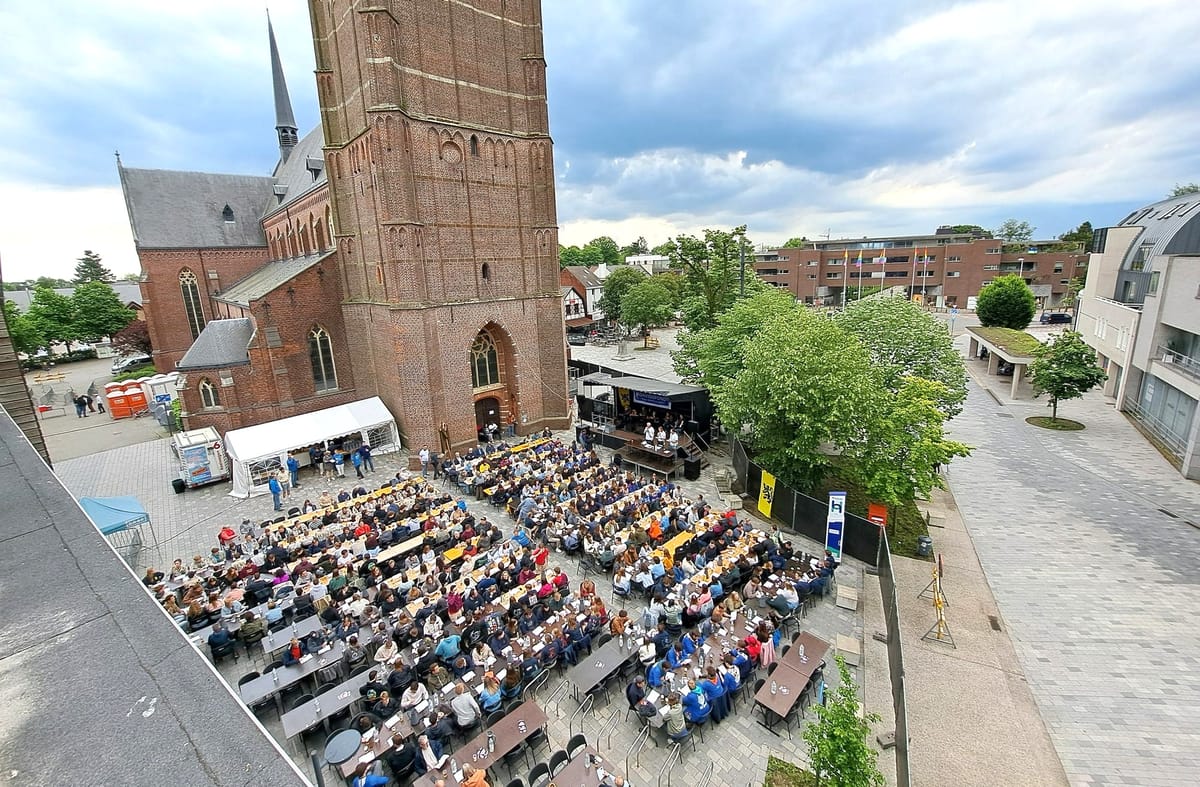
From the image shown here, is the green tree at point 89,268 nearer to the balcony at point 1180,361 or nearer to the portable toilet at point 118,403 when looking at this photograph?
the portable toilet at point 118,403

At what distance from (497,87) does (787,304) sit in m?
16.3

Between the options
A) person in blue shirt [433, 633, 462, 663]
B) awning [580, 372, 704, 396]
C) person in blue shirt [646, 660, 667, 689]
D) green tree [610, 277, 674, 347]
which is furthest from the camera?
green tree [610, 277, 674, 347]

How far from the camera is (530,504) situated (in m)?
16.4

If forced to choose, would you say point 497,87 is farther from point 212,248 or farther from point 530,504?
point 212,248

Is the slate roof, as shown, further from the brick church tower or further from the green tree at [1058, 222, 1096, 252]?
the green tree at [1058, 222, 1096, 252]

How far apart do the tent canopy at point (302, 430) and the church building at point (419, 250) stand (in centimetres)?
107

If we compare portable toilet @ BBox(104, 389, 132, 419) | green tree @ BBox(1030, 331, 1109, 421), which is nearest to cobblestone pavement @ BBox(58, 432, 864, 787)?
portable toilet @ BBox(104, 389, 132, 419)

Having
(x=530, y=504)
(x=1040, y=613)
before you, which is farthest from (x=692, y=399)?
(x=1040, y=613)

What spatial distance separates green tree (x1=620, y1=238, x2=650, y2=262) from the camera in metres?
127

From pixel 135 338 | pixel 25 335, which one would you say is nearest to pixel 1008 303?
pixel 135 338

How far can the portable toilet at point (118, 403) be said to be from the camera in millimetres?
33156

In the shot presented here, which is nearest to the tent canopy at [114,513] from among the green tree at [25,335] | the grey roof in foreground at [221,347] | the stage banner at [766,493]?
the grey roof in foreground at [221,347]

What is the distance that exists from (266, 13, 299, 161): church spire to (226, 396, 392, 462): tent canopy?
28.5 meters

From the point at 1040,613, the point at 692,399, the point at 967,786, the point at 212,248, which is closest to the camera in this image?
the point at 967,786
